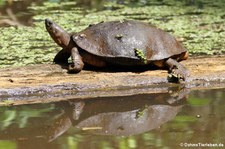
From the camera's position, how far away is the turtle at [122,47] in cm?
494

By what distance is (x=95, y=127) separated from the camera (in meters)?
4.05

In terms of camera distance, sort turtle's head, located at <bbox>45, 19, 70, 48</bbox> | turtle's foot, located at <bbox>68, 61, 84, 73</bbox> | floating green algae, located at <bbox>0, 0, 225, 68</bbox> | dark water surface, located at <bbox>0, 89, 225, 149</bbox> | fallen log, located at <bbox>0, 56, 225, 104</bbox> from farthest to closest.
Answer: floating green algae, located at <bbox>0, 0, 225, 68</bbox>
turtle's head, located at <bbox>45, 19, 70, 48</bbox>
turtle's foot, located at <bbox>68, 61, 84, 73</bbox>
fallen log, located at <bbox>0, 56, 225, 104</bbox>
dark water surface, located at <bbox>0, 89, 225, 149</bbox>

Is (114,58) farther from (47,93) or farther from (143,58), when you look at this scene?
(47,93)

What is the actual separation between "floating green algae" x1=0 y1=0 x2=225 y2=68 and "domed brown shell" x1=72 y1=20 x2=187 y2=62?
1.07 m

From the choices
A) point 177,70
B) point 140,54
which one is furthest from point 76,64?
point 177,70

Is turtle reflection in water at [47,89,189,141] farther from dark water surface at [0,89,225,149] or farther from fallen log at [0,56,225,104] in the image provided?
fallen log at [0,56,225,104]

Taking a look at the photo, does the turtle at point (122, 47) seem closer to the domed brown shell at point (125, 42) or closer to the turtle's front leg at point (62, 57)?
the domed brown shell at point (125, 42)

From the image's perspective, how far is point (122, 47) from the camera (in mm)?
4957

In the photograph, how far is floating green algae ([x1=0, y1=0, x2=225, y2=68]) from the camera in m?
6.34

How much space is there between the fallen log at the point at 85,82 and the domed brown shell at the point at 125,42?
6.7 inches

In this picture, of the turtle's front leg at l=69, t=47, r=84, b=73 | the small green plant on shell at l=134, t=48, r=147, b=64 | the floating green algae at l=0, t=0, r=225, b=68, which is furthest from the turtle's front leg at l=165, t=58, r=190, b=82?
the floating green algae at l=0, t=0, r=225, b=68

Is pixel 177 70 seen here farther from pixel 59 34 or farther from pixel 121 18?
pixel 121 18

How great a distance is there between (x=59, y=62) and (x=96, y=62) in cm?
46

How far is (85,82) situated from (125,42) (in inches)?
19.7
